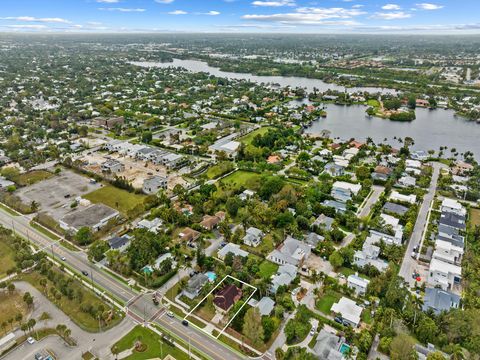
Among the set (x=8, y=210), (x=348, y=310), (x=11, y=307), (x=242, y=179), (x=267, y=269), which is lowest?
(x=11, y=307)

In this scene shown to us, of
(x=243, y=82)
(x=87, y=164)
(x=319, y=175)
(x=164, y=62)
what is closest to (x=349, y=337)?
(x=319, y=175)

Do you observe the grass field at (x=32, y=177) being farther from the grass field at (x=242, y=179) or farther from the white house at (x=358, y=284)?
the white house at (x=358, y=284)

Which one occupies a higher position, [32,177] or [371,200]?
[371,200]

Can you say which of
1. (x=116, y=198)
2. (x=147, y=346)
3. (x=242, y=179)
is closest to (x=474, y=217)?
(x=242, y=179)

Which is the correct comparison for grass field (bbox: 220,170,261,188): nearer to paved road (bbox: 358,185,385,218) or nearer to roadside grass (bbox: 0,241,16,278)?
paved road (bbox: 358,185,385,218)

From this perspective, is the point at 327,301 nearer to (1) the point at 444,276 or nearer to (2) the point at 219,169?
(1) the point at 444,276

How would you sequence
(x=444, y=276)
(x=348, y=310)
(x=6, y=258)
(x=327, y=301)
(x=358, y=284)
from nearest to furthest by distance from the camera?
(x=348, y=310) → (x=327, y=301) → (x=358, y=284) → (x=444, y=276) → (x=6, y=258)

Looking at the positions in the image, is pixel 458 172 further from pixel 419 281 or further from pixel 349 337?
pixel 349 337
